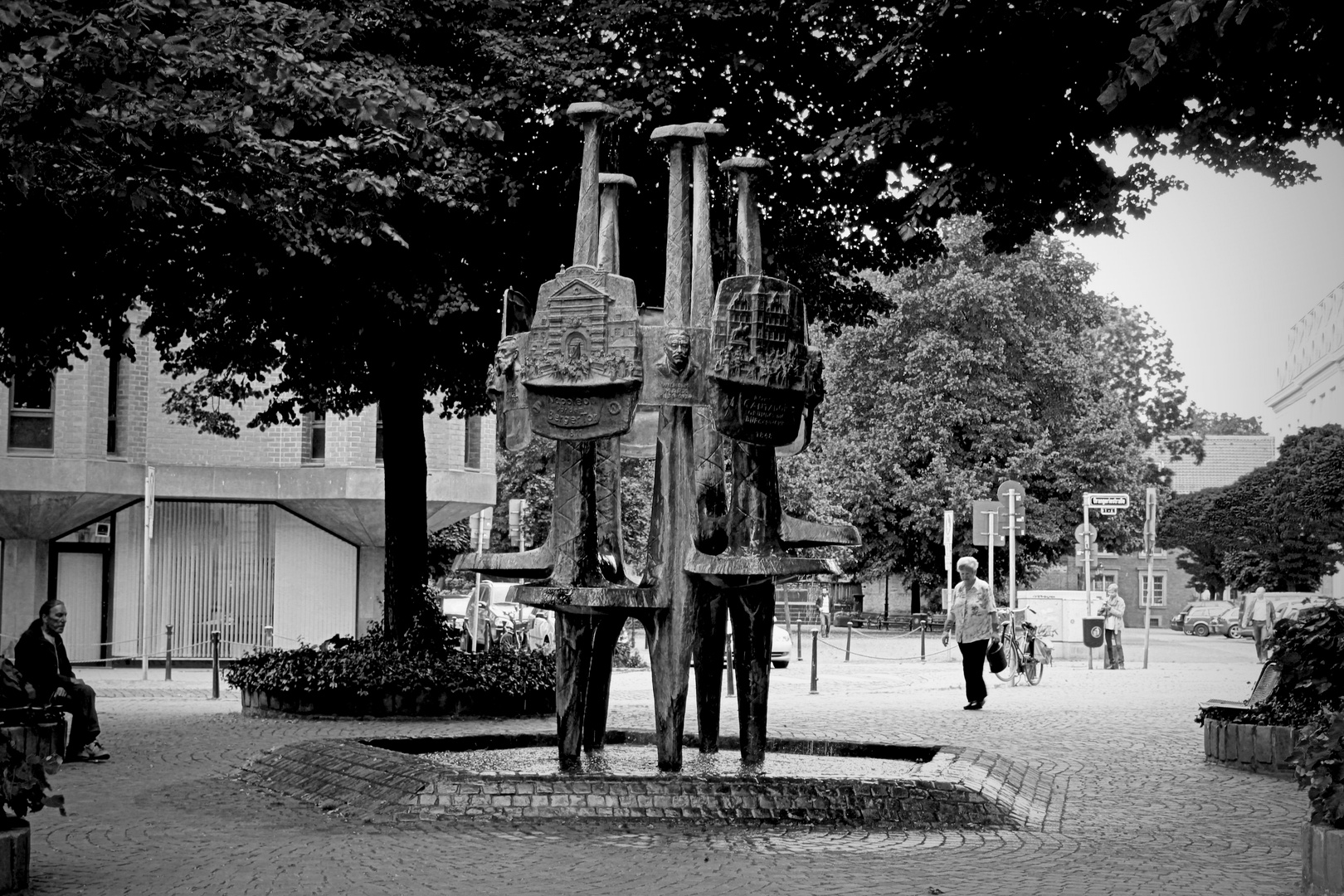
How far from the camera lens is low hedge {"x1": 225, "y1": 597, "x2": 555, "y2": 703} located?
63.7 feet

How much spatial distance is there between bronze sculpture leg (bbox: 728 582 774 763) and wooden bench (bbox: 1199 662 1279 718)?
195 inches

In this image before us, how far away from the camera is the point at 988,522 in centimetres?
3241

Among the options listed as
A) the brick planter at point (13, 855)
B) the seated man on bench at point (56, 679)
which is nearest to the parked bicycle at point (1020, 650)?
the seated man on bench at point (56, 679)

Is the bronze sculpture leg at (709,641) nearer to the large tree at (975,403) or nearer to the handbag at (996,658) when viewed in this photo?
the handbag at (996,658)

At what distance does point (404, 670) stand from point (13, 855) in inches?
460

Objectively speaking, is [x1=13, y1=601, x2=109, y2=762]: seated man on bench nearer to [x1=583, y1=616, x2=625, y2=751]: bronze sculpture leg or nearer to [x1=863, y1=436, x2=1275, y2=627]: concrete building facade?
[x1=583, y1=616, x2=625, y2=751]: bronze sculpture leg

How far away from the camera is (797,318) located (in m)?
12.4

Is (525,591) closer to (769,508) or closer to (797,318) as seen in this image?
(769,508)

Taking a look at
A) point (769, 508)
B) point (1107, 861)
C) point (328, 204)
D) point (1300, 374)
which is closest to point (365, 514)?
point (328, 204)

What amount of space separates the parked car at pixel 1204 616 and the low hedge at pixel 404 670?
55.0 meters

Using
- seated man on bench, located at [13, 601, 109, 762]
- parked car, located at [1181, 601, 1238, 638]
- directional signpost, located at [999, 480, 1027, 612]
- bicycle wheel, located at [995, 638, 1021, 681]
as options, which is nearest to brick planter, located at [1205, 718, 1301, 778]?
seated man on bench, located at [13, 601, 109, 762]

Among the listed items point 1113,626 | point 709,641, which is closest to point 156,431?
point 1113,626

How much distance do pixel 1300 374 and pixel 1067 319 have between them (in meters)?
32.5

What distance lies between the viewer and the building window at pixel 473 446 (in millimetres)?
36406
